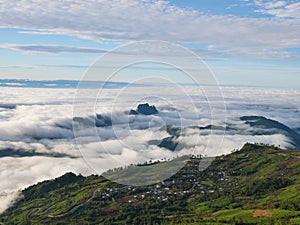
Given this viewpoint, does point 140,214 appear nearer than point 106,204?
Yes

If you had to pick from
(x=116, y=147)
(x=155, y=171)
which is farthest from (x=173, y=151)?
(x=116, y=147)

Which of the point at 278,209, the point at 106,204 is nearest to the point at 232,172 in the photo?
the point at 106,204

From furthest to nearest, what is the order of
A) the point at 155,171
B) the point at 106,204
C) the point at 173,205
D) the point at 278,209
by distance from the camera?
the point at 106,204
the point at 173,205
the point at 278,209
the point at 155,171

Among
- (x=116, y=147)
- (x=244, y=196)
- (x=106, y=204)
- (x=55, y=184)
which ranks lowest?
(x=55, y=184)

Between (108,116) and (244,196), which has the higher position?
(108,116)

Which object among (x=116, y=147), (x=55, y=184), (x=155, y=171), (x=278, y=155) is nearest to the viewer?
(x=116, y=147)

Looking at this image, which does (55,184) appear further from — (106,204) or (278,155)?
(278,155)

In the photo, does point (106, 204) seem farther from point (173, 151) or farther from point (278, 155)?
point (173, 151)
